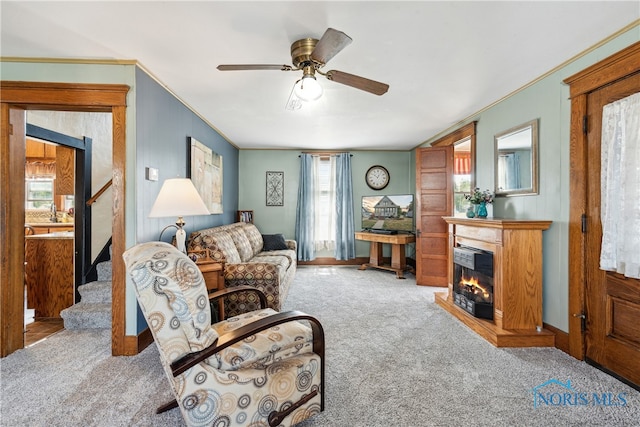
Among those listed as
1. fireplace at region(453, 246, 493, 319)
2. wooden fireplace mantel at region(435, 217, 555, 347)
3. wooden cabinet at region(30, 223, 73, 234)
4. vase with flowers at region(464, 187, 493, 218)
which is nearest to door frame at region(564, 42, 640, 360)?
wooden fireplace mantel at region(435, 217, 555, 347)

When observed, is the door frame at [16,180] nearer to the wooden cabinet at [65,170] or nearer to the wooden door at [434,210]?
the wooden cabinet at [65,170]

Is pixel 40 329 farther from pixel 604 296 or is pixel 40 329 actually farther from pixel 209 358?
pixel 604 296

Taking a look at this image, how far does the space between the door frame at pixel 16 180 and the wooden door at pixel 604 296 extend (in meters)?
3.64

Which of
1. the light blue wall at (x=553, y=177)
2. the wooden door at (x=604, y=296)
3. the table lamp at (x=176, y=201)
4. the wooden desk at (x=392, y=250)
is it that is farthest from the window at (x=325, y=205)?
the wooden door at (x=604, y=296)

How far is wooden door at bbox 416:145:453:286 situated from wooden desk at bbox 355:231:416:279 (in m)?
0.51

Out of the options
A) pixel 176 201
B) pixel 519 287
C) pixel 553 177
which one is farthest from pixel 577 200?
pixel 176 201

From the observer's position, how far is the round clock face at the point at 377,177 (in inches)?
235

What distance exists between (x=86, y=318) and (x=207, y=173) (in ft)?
6.81

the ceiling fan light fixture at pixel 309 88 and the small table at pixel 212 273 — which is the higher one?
the ceiling fan light fixture at pixel 309 88

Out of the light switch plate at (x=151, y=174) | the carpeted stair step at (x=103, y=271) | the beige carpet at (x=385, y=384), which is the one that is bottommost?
the beige carpet at (x=385, y=384)

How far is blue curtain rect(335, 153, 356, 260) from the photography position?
582cm

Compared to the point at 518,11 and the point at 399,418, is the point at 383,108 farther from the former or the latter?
the point at 399,418

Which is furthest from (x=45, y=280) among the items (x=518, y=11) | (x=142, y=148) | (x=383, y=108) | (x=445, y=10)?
(x=518, y=11)

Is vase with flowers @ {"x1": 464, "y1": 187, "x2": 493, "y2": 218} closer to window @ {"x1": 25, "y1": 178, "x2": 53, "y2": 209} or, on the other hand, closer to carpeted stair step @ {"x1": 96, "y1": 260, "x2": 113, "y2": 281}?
carpeted stair step @ {"x1": 96, "y1": 260, "x2": 113, "y2": 281}
